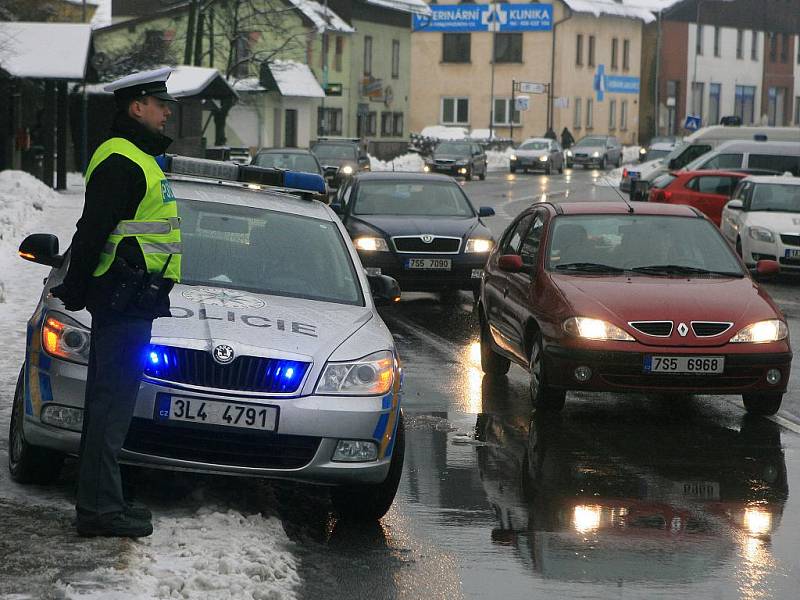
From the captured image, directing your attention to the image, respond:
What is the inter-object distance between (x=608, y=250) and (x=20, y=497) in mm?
5447

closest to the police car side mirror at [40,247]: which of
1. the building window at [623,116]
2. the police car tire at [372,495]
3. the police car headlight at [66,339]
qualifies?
the police car headlight at [66,339]

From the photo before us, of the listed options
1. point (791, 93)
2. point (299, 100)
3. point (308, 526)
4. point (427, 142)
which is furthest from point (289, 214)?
point (791, 93)

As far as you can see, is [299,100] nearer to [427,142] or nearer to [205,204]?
[427,142]

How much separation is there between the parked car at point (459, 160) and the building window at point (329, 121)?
67.2ft

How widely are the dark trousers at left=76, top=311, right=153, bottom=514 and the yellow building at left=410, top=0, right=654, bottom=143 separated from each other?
8551 centimetres

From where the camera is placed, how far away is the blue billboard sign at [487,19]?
92062mm

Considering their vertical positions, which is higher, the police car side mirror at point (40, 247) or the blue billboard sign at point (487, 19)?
the blue billboard sign at point (487, 19)

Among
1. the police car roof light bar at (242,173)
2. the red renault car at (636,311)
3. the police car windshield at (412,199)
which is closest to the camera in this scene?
the police car roof light bar at (242,173)

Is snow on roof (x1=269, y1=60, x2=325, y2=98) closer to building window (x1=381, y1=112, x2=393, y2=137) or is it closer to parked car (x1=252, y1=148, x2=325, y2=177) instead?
building window (x1=381, y1=112, x2=393, y2=137)

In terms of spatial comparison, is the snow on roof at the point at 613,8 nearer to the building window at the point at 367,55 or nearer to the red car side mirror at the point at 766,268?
the building window at the point at 367,55

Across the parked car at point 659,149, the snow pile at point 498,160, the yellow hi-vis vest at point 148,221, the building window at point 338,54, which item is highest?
the building window at point 338,54

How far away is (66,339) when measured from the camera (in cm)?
692

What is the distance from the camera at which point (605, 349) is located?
1007 cm

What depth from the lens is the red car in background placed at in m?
27.9
